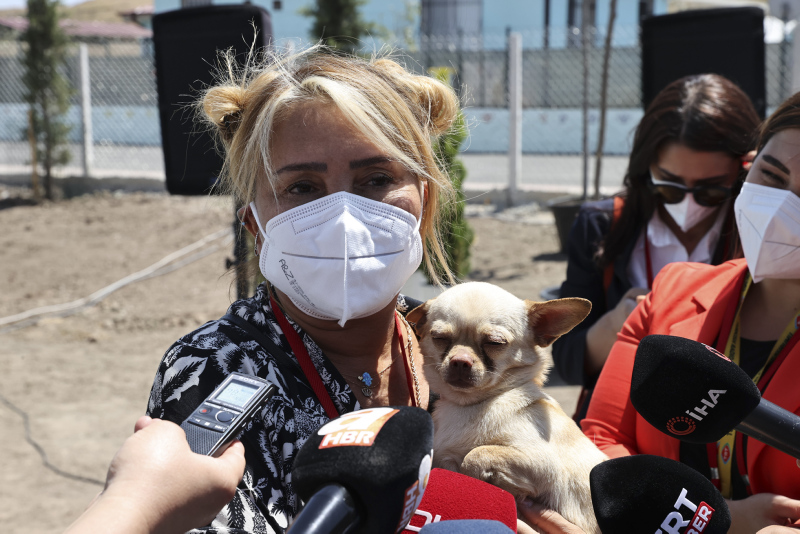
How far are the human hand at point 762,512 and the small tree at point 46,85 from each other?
15.0 m

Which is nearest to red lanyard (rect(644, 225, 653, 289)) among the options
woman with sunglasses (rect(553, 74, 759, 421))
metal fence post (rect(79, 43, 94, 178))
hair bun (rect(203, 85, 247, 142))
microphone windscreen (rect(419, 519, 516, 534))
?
woman with sunglasses (rect(553, 74, 759, 421))

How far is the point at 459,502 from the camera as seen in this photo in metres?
1.58

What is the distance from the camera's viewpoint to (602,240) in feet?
11.2

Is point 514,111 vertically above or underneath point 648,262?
above

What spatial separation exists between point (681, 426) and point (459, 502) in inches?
19.5

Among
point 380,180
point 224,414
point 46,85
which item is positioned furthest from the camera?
point 46,85

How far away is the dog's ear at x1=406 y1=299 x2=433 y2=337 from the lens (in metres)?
2.38

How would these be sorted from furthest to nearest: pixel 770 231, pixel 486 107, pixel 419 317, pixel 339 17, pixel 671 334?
1. pixel 486 107
2. pixel 339 17
3. pixel 419 317
4. pixel 671 334
5. pixel 770 231

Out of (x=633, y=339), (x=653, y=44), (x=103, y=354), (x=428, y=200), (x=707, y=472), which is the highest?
(x=653, y=44)

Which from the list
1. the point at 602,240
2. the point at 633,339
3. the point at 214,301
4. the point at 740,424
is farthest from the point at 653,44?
the point at 214,301

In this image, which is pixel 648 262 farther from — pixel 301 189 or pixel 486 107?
pixel 486 107

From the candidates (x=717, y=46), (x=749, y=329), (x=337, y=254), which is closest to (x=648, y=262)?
(x=749, y=329)

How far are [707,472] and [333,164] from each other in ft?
4.63

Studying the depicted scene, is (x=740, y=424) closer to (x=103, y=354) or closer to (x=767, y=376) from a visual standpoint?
(x=767, y=376)
